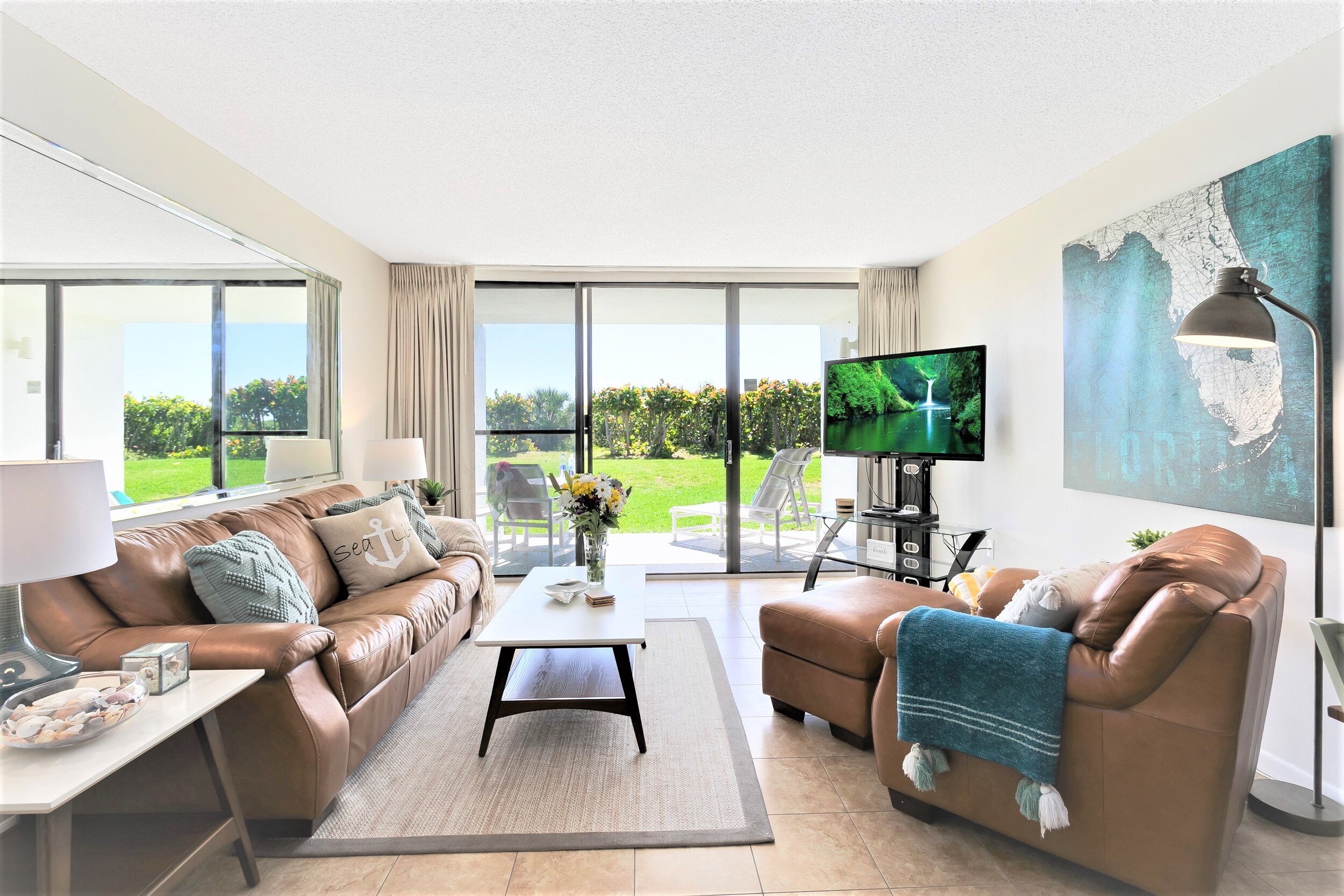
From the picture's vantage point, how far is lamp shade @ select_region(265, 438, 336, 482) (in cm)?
332

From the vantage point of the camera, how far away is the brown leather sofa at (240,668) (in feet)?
6.13

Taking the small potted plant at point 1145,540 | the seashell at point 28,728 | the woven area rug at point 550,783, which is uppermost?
the small potted plant at point 1145,540

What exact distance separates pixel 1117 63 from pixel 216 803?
368 cm

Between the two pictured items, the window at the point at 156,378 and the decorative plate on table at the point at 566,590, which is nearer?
the window at the point at 156,378

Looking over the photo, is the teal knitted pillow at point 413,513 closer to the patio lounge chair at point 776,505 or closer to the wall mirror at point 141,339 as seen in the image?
the wall mirror at point 141,339

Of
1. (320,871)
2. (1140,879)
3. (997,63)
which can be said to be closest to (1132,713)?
(1140,879)

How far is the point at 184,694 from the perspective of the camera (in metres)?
1.66

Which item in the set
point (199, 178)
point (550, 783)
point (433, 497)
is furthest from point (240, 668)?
point (433, 497)

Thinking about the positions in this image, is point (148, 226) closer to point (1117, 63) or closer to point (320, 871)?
point (320, 871)

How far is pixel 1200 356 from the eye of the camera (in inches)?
98.8

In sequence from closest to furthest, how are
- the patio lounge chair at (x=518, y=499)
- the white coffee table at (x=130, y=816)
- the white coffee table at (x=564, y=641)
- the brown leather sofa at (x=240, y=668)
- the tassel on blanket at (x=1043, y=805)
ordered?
the white coffee table at (x=130, y=816)
the tassel on blanket at (x=1043, y=805)
the brown leather sofa at (x=240, y=668)
the white coffee table at (x=564, y=641)
the patio lounge chair at (x=518, y=499)

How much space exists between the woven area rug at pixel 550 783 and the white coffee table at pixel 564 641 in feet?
0.50

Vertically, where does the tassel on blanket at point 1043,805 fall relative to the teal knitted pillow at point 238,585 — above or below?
below

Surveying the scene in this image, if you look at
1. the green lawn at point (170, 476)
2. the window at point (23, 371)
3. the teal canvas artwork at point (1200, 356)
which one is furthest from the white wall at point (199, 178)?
the teal canvas artwork at point (1200, 356)
